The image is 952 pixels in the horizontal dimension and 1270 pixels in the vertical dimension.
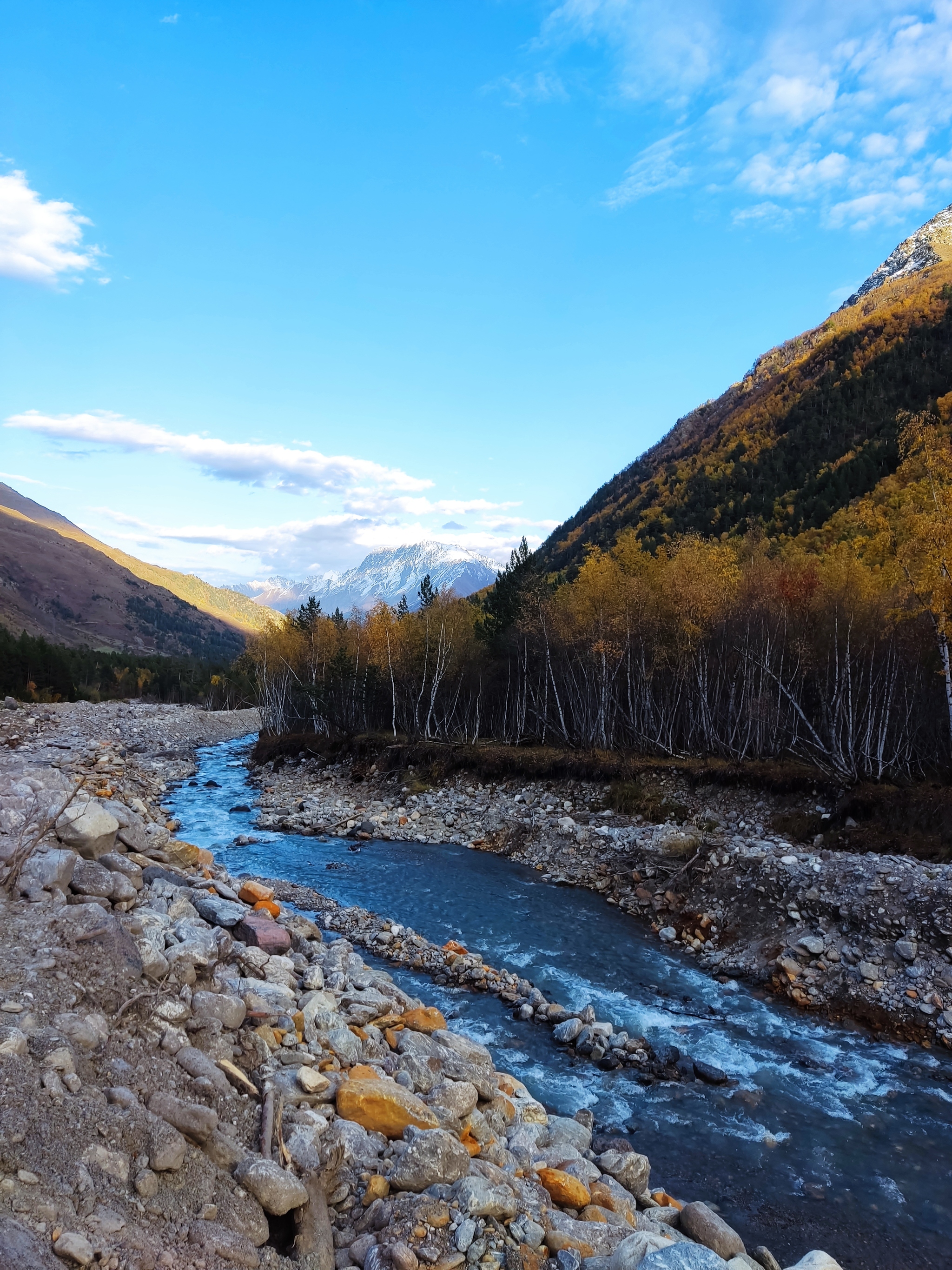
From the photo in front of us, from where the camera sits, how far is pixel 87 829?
10.1 metres

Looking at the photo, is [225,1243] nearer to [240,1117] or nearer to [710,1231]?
[240,1117]

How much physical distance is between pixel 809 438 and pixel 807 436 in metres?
0.64

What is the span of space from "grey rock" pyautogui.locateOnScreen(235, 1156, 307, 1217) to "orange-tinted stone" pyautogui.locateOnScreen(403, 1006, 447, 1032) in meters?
4.61

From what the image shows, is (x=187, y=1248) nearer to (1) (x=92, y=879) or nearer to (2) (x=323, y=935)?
(1) (x=92, y=879)

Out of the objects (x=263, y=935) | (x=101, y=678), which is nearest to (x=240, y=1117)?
(x=263, y=935)

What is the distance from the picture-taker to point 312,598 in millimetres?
59219

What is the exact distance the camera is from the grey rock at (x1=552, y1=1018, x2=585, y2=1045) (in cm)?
1280

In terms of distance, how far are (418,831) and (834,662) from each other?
18.7 meters

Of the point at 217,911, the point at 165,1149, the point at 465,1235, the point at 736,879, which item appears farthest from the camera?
the point at 736,879

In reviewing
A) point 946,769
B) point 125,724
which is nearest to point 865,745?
point 946,769

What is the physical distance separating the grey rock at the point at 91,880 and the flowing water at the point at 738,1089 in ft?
23.1

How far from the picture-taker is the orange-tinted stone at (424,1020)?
1045 cm

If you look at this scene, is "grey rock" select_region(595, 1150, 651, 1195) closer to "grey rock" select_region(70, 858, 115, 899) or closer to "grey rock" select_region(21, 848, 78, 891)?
"grey rock" select_region(70, 858, 115, 899)

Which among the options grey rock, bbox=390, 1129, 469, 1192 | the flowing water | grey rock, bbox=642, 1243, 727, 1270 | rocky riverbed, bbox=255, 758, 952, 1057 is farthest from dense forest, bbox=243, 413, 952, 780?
grey rock, bbox=390, 1129, 469, 1192
